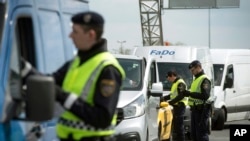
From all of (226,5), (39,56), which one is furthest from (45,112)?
(226,5)

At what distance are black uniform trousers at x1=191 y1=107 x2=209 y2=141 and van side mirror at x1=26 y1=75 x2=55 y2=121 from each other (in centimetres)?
941

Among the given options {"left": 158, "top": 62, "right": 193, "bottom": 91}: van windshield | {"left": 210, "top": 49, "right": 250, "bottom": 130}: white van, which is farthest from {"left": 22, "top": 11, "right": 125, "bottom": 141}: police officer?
{"left": 210, "top": 49, "right": 250, "bottom": 130}: white van

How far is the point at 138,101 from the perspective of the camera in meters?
10.7

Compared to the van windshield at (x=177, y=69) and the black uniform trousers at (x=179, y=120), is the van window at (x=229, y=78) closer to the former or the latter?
the van windshield at (x=177, y=69)

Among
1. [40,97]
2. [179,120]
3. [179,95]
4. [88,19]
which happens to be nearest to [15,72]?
[88,19]

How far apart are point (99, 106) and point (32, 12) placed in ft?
3.98

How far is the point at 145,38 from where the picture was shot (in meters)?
43.3

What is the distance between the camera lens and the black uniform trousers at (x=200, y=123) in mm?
12609

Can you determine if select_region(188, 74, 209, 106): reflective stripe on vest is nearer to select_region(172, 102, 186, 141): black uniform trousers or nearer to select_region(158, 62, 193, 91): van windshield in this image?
select_region(172, 102, 186, 141): black uniform trousers

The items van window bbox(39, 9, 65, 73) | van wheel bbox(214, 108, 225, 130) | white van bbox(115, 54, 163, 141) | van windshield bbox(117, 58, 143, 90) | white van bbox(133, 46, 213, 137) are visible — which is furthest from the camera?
van wheel bbox(214, 108, 225, 130)

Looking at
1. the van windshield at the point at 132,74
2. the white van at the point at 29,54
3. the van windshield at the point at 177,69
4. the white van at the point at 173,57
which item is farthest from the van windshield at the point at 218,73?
the white van at the point at 29,54

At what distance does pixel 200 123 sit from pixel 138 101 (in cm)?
232

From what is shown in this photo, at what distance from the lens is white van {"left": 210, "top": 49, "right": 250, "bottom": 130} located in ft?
67.2

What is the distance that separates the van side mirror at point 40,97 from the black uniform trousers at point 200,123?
30.9 ft
